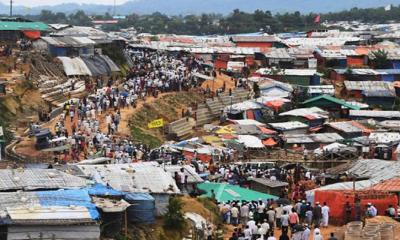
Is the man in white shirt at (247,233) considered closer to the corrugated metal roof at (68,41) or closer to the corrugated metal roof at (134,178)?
the corrugated metal roof at (134,178)

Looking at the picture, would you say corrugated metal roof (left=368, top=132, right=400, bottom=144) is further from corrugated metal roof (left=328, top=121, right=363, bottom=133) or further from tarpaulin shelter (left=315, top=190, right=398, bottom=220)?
tarpaulin shelter (left=315, top=190, right=398, bottom=220)

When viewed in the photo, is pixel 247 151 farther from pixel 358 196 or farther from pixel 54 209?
pixel 54 209

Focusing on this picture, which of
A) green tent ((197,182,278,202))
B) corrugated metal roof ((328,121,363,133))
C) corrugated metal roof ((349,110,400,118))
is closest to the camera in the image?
green tent ((197,182,278,202))

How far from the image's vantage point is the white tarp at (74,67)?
3919cm

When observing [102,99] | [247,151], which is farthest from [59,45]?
[247,151]

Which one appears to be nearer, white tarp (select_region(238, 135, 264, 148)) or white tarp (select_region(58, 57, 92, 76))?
white tarp (select_region(238, 135, 264, 148))

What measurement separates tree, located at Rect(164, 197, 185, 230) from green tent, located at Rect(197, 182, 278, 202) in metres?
4.10

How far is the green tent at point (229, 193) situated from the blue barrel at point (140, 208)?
15.3 ft

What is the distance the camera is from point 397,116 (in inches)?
1501

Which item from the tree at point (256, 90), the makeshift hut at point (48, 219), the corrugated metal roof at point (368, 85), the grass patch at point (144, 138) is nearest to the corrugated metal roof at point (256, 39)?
the corrugated metal roof at point (368, 85)

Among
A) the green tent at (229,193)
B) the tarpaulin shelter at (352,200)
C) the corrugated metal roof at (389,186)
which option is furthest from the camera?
the corrugated metal roof at (389,186)

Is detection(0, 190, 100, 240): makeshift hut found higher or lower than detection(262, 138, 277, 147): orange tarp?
higher

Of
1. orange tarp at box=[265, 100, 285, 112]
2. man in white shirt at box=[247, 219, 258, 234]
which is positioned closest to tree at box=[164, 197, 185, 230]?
man in white shirt at box=[247, 219, 258, 234]

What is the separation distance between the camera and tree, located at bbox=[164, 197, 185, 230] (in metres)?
15.0
